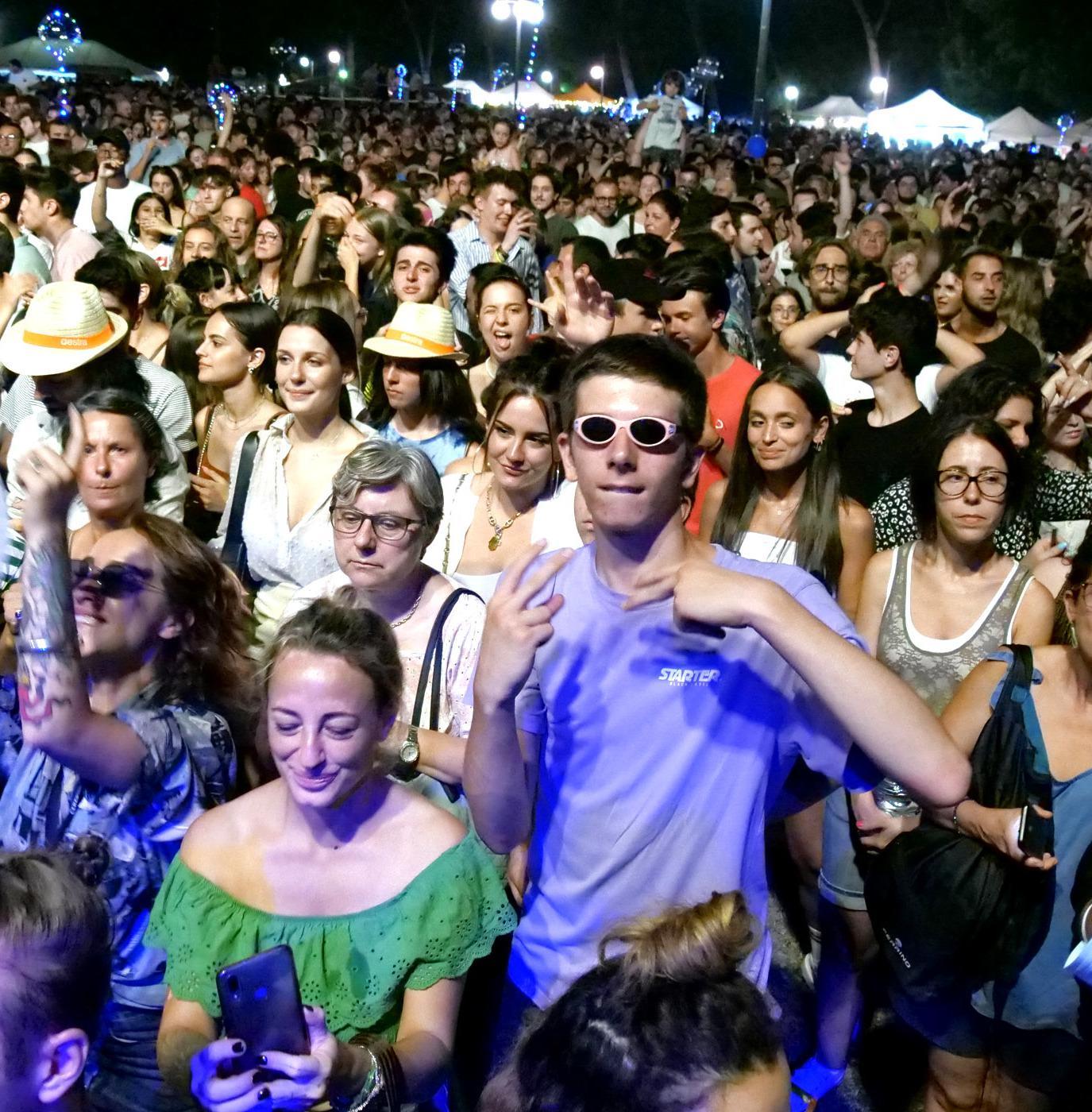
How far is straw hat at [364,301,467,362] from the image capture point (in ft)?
16.8

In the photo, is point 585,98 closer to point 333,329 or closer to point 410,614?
point 333,329

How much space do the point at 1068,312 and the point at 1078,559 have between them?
345 centimetres

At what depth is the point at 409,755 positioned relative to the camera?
9.71 ft

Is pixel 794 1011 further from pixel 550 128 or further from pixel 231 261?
pixel 550 128

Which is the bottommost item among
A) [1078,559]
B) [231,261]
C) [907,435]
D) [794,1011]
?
[794,1011]

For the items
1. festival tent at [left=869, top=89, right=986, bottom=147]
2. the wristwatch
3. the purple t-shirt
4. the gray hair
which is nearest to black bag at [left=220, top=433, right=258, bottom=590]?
the gray hair

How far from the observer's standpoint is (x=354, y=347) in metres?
4.72

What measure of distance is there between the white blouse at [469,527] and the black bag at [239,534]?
64cm

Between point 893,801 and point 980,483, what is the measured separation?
3.29 ft

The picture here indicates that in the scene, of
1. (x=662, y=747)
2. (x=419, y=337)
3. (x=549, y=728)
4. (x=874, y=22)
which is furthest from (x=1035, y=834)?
(x=874, y=22)

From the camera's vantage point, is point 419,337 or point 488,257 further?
point 488,257

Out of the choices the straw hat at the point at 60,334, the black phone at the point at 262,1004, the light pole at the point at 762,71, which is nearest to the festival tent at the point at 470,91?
the light pole at the point at 762,71

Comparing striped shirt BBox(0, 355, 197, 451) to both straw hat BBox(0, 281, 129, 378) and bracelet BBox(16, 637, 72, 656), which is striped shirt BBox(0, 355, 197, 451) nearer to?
straw hat BBox(0, 281, 129, 378)

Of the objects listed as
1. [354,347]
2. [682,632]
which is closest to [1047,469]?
[354,347]
